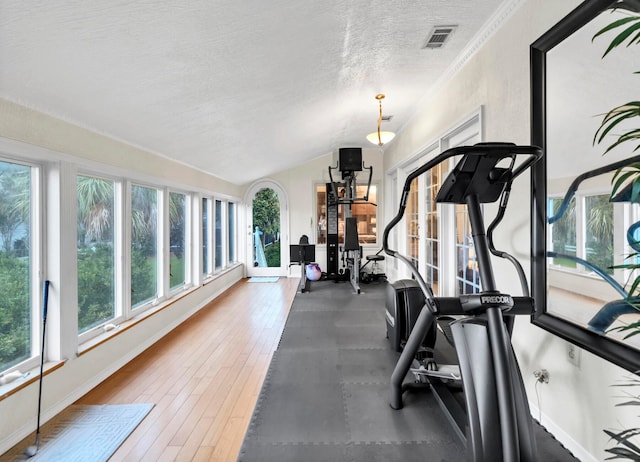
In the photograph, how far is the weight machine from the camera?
5676mm

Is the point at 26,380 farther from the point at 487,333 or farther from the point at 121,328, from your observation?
the point at 487,333

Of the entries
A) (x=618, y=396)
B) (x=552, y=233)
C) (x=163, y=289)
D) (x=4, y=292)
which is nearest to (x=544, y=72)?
(x=552, y=233)

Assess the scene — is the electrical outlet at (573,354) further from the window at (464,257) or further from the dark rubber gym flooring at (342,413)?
the window at (464,257)

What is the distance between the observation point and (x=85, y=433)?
6.58 feet

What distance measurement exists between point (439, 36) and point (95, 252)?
3.49 meters

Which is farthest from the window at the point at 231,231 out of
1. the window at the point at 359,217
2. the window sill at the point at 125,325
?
the window sill at the point at 125,325

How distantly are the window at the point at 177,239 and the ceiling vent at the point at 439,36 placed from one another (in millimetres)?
3500

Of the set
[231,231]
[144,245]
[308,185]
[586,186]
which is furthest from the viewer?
[308,185]

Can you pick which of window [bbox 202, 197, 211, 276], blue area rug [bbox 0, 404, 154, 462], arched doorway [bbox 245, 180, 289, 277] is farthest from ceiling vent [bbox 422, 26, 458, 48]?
arched doorway [bbox 245, 180, 289, 277]

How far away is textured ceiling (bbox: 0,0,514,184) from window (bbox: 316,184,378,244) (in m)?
3.40

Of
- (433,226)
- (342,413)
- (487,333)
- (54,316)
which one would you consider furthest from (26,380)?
(433,226)

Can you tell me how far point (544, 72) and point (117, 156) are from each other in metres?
3.36

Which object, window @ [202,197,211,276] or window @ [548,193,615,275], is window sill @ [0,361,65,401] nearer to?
window @ [202,197,211,276]

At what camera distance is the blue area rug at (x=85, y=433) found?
182 cm
